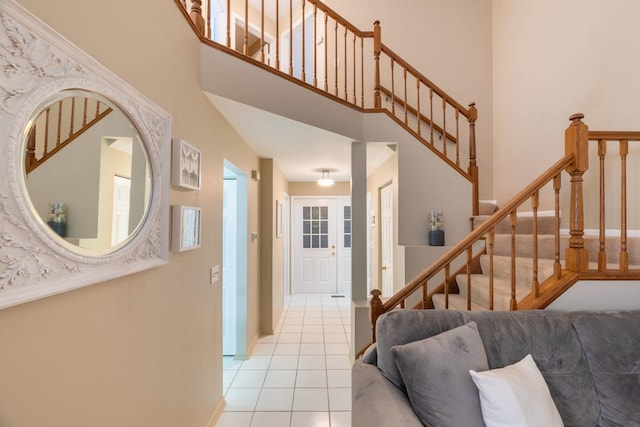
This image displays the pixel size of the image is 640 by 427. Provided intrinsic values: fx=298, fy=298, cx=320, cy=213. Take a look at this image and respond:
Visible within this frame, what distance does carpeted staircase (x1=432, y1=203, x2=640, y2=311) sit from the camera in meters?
2.06

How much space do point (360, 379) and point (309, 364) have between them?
6.28ft

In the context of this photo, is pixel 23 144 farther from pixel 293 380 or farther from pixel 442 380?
pixel 293 380

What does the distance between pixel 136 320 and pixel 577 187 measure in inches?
98.0

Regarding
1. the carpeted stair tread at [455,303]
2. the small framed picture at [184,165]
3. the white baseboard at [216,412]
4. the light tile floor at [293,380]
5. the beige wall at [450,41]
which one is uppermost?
the beige wall at [450,41]

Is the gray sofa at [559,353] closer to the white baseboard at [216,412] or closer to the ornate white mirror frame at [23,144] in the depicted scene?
the ornate white mirror frame at [23,144]

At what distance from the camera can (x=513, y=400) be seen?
1.18 meters

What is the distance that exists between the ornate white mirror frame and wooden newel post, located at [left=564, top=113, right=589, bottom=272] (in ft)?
7.87

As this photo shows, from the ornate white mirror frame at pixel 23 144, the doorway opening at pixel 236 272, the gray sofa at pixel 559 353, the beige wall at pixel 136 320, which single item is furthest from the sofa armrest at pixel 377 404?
the doorway opening at pixel 236 272

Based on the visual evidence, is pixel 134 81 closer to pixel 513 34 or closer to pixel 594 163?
pixel 594 163

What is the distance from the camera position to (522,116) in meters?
3.46

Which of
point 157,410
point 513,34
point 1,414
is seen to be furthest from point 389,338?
point 513,34

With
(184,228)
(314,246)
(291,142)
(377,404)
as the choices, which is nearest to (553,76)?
(291,142)

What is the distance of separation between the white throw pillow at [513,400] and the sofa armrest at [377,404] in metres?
0.29

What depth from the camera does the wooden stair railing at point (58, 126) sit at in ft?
2.66
